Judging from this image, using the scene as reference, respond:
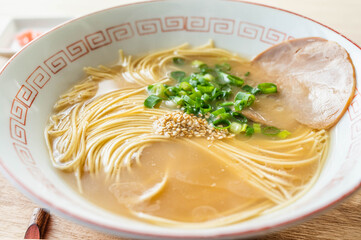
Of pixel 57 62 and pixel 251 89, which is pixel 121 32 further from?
pixel 251 89

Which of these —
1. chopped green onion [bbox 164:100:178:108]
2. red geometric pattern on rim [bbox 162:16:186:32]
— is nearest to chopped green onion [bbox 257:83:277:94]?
chopped green onion [bbox 164:100:178:108]

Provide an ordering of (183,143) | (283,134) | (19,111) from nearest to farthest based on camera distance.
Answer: (19,111) → (183,143) → (283,134)

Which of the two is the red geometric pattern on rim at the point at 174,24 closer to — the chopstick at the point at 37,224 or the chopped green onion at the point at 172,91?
the chopped green onion at the point at 172,91

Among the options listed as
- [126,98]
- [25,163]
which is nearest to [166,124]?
[126,98]

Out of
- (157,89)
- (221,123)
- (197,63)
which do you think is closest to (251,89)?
(221,123)

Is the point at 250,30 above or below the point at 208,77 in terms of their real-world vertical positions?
above

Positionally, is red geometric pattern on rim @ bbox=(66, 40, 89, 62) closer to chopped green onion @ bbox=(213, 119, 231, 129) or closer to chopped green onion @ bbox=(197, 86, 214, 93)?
chopped green onion @ bbox=(197, 86, 214, 93)

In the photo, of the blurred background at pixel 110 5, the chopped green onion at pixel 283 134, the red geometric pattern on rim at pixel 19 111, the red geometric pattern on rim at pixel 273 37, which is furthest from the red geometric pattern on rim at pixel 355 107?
the red geometric pattern on rim at pixel 19 111
